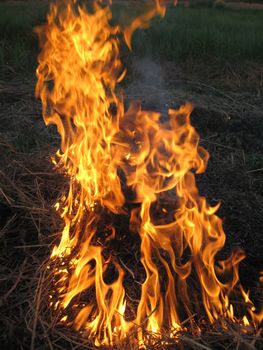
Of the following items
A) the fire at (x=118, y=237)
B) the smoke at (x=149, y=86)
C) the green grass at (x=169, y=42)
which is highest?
the fire at (x=118, y=237)

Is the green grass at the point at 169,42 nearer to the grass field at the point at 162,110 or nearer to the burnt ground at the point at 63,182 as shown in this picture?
the grass field at the point at 162,110

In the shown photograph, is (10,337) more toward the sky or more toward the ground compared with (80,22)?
more toward the ground

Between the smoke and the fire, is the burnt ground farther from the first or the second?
the fire

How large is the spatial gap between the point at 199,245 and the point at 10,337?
1.10 m

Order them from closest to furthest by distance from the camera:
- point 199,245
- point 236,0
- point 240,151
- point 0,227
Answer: point 199,245 < point 0,227 < point 240,151 < point 236,0

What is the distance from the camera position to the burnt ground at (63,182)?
225cm

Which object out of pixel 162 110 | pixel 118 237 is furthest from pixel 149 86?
pixel 118 237

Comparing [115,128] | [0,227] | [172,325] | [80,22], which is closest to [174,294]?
[172,325]

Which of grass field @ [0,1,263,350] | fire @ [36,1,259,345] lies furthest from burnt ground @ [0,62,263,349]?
fire @ [36,1,259,345]

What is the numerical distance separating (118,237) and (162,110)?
2893 mm

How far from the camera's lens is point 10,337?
196 centimetres

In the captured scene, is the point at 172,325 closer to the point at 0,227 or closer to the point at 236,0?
the point at 0,227

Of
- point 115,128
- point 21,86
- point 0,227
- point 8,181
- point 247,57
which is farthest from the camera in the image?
point 247,57

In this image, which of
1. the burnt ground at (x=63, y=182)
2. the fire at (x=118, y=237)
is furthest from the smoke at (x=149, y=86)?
the fire at (x=118, y=237)
